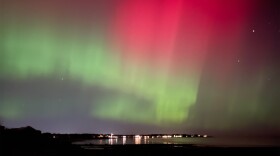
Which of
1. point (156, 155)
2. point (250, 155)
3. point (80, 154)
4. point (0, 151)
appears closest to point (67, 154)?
point (80, 154)

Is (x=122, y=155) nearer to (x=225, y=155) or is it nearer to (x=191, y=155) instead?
(x=191, y=155)

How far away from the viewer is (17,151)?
27422 mm

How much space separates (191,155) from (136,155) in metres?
9.37

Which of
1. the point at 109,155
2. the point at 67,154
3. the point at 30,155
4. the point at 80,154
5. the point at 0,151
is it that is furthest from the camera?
the point at 109,155

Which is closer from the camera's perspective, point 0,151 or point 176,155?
point 0,151

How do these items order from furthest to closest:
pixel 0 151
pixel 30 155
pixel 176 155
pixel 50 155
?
pixel 176 155 → pixel 50 155 → pixel 30 155 → pixel 0 151

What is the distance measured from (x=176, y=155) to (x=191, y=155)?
3.06 metres

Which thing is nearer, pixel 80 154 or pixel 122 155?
pixel 80 154

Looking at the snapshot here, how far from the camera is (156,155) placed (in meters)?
50.3

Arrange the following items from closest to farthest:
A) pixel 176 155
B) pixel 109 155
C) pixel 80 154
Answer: pixel 80 154, pixel 109 155, pixel 176 155

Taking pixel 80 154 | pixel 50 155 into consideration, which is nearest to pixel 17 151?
pixel 50 155

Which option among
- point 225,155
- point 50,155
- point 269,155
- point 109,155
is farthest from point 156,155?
point 50,155

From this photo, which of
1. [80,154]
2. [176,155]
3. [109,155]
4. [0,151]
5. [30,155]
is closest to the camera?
[0,151]

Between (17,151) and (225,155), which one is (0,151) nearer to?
(17,151)
